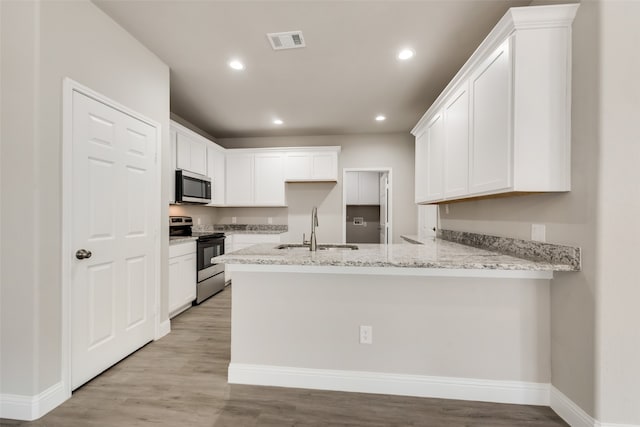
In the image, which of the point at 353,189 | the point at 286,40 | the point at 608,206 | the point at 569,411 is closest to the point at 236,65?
the point at 286,40

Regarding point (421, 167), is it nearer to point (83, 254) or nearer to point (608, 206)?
point (608, 206)

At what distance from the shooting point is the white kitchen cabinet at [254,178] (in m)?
5.28

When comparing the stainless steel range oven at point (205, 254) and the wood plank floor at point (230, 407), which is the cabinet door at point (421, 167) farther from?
the stainless steel range oven at point (205, 254)

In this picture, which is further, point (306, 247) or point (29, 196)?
point (306, 247)

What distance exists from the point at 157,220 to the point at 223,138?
338cm

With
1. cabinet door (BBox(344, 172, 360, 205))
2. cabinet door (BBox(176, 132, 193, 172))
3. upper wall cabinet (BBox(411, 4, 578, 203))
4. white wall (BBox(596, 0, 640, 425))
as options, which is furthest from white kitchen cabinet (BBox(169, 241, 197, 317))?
cabinet door (BBox(344, 172, 360, 205))

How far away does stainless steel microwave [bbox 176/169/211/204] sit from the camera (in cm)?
366

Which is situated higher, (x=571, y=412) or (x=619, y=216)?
(x=619, y=216)

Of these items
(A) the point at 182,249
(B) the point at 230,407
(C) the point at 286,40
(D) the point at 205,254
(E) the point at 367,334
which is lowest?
(B) the point at 230,407

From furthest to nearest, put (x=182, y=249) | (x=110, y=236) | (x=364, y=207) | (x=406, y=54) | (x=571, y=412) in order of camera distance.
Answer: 1. (x=364, y=207)
2. (x=182, y=249)
3. (x=406, y=54)
4. (x=110, y=236)
5. (x=571, y=412)

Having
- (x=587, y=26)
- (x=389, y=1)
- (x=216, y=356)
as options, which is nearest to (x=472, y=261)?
(x=587, y=26)

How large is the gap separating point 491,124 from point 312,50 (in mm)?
1697

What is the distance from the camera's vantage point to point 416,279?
1.93 metres

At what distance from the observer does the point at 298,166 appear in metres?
5.23
